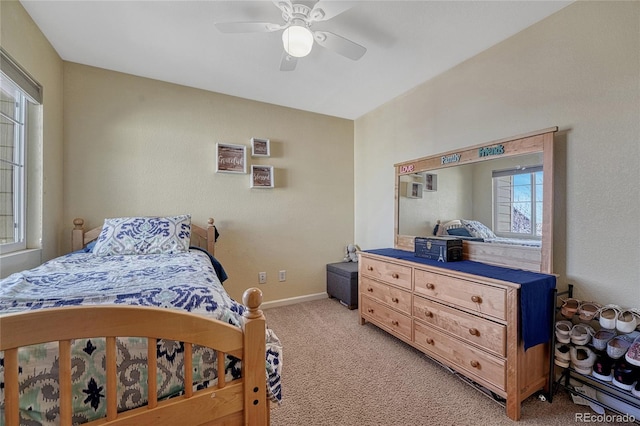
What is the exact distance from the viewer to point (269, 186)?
2992 mm

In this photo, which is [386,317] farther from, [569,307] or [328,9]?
[328,9]

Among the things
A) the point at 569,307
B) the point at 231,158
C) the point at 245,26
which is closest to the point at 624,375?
the point at 569,307

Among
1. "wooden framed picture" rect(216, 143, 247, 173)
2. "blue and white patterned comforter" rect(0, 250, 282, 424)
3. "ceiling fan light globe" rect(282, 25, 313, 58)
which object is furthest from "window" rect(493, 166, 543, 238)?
"wooden framed picture" rect(216, 143, 247, 173)

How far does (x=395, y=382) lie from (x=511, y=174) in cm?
162

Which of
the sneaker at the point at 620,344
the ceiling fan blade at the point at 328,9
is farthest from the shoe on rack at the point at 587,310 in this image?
the ceiling fan blade at the point at 328,9

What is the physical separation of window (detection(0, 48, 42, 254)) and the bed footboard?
1.50 meters

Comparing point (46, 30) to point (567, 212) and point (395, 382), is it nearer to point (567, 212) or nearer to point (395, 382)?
point (395, 382)

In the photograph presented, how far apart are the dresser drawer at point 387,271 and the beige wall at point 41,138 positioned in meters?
2.46

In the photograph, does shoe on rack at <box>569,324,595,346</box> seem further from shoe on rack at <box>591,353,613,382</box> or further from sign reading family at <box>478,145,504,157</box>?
sign reading family at <box>478,145,504,157</box>

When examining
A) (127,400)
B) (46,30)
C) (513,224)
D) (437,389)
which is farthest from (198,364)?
(46,30)

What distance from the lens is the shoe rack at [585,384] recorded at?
1350mm

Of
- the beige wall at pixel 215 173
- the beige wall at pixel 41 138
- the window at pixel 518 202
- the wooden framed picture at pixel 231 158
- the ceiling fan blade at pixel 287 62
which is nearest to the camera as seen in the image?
the beige wall at pixel 41 138

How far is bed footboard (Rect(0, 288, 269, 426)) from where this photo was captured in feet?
2.06

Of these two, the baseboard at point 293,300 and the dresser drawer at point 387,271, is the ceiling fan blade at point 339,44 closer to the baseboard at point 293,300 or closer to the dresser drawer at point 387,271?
the dresser drawer at point 387,271
